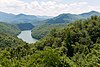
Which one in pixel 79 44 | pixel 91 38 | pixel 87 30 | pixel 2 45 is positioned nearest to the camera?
pixel 79 44

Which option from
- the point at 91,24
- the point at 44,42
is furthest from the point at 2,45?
the point at 91,24

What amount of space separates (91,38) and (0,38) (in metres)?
67.4

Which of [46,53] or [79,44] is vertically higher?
[46,53]

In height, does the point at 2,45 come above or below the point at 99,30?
below

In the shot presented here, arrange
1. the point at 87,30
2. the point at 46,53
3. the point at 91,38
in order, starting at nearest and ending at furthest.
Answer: the point at 46,53
the point at 91,38
the point at 87,30

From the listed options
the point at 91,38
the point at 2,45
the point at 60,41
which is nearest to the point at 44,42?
the point at 60,41

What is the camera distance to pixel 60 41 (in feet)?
223

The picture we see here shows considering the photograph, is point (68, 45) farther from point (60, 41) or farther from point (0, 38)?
point (0, 38)

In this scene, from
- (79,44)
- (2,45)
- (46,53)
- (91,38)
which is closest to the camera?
(46,53)

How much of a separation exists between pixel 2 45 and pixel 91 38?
6062 centimetres

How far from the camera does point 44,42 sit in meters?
71.1

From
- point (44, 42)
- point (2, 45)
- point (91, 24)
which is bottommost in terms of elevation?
point (2, 45)

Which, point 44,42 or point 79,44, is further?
point 44,42

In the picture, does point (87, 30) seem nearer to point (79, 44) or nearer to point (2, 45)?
point (79, 44)
